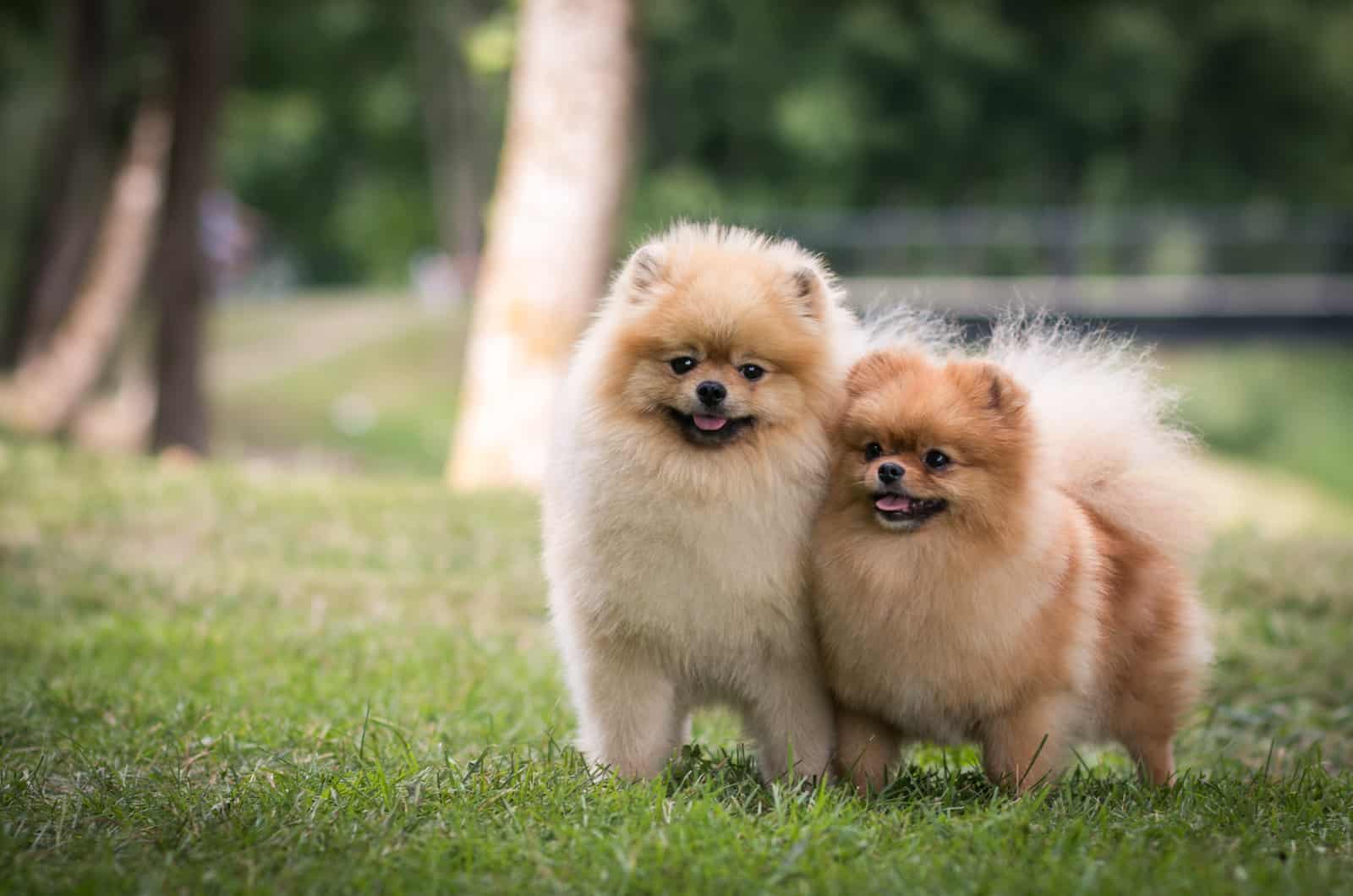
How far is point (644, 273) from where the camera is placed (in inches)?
151

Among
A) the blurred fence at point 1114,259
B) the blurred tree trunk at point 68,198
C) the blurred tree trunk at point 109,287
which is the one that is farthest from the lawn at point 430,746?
the blurred fence at point 1114,259

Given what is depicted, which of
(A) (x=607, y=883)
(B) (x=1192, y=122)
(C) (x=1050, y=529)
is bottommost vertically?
(A) (x=607, y=883)

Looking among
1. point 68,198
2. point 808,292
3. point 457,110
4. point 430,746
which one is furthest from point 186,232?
point 457,110

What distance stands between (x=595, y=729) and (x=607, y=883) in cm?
98

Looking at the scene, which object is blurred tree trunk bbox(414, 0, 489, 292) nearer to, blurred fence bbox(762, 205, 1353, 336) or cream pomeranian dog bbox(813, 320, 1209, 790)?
blurred fence bbox(762, 205, 1353, 336)

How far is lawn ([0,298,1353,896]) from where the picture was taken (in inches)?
120

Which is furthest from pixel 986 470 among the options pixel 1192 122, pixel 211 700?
pixel 1192 122

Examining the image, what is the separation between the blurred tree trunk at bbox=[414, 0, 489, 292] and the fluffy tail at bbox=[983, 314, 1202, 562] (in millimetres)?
26070

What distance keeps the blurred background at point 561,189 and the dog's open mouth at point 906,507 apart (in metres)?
1.16

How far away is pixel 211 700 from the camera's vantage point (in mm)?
4832

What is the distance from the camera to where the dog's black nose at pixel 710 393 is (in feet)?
11.7

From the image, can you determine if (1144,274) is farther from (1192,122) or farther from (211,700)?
(211,700)

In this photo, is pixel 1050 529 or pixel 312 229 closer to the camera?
pixel 1050 529

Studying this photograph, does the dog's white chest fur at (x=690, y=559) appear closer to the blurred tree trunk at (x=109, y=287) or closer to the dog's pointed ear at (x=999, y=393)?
the dog's pointed ear at (x=999, y=393)
